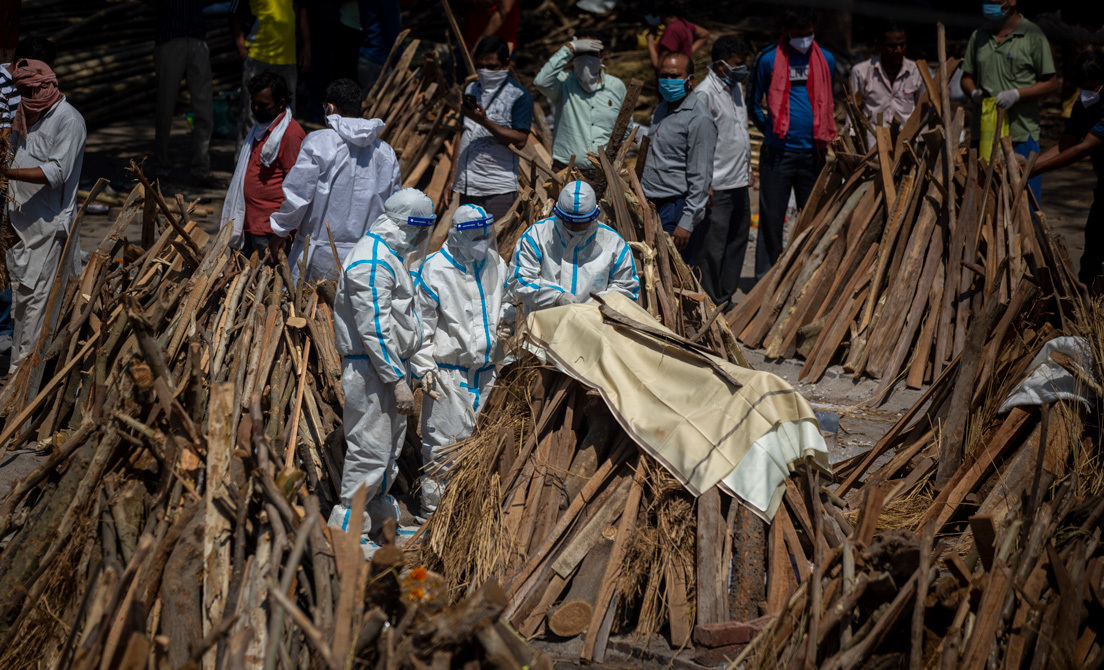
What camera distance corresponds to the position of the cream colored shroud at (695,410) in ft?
13.8

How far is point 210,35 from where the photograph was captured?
13453 mm

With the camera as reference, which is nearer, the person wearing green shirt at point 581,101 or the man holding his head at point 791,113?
the person wearing green shirt at point 581,101

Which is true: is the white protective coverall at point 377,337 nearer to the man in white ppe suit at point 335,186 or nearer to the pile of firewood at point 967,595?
the man in white ppe suit at point 335,186

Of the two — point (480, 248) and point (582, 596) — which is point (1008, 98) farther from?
point (582, 596)

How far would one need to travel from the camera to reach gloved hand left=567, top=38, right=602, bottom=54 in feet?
24.1

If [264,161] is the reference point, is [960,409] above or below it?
below

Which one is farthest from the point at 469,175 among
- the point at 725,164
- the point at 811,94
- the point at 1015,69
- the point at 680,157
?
the point at 1015,69

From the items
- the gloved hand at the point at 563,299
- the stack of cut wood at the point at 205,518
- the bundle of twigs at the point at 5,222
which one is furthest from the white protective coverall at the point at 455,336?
the bundle of twigs at the point at 5,222

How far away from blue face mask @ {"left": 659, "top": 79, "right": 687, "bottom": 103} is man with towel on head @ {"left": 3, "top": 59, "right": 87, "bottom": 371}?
157 inches

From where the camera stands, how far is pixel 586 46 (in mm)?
7332

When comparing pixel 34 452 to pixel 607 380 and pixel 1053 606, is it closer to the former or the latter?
pixel 607 380

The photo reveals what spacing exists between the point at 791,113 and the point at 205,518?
20.0 ft

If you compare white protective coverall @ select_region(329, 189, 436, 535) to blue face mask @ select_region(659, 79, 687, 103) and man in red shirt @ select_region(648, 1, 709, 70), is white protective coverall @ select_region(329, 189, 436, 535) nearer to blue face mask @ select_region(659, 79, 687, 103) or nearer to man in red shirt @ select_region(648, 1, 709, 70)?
blue face mask @ select_region(659, 79, 687, 103)

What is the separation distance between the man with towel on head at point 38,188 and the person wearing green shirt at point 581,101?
11.1 ft
